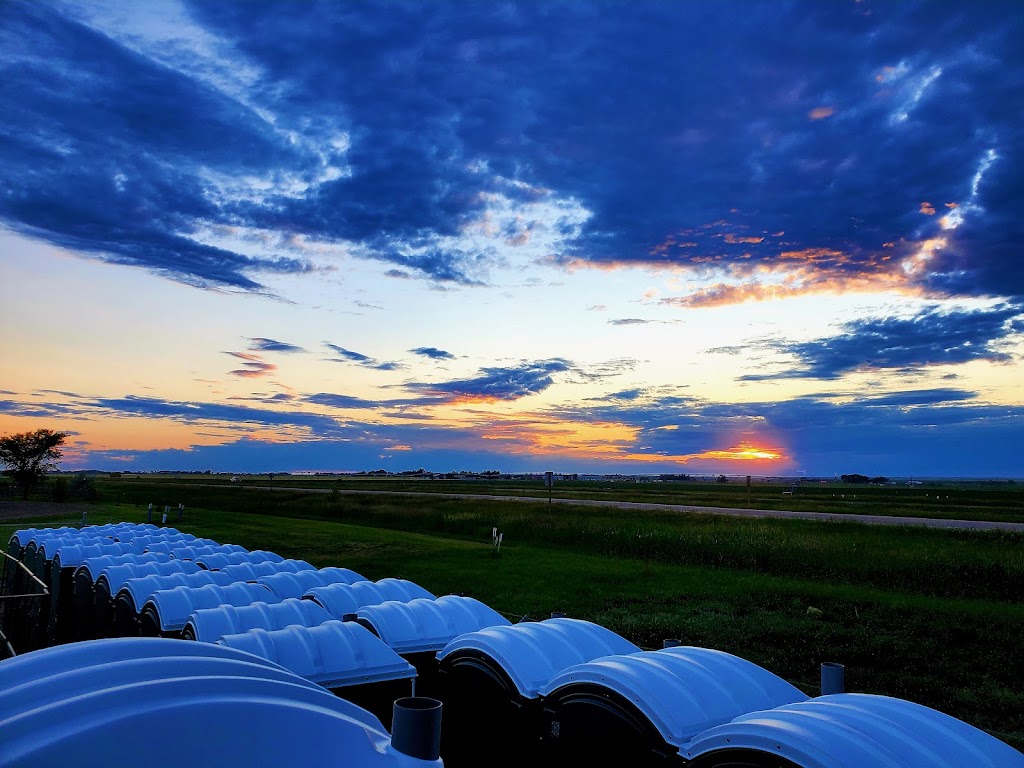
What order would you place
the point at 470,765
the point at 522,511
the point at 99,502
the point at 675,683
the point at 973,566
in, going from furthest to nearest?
1. the point at 99,502
2. the point at 522,511
3. the point at 973,566
4. the point at 470,765
5. the point at 675,683

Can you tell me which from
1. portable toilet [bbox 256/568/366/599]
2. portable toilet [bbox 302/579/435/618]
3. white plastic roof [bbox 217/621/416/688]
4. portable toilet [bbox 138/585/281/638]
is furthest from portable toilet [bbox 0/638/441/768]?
portable toilet [bbox 256/568/366/599]

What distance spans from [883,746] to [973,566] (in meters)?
20.8

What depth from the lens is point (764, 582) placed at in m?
Result: 19.8

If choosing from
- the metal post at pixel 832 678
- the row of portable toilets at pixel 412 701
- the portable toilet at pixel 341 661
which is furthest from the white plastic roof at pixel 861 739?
the portable toilet at pixel 341 661

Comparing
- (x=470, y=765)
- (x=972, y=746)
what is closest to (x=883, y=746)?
(x=972, y=746)

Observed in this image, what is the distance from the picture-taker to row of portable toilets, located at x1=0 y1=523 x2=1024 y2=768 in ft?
8.18

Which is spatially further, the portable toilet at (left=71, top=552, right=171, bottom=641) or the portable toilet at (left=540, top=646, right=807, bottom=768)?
the portable toilet at (left=71, top=552, right=171, bottom=641)

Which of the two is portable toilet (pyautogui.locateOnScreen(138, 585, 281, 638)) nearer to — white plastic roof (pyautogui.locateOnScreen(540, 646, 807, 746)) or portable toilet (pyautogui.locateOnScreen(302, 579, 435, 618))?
portable toilet (pyautogui.locateOnScreen(302, 579, 435, 618))

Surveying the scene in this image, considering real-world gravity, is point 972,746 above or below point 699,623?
above

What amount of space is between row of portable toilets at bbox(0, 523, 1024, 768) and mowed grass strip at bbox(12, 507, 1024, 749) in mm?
4258

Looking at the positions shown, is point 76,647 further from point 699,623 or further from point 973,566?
point 973,566

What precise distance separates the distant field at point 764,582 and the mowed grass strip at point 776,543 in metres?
0.08

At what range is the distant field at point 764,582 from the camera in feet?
41.4

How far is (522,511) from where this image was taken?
4022 cm
